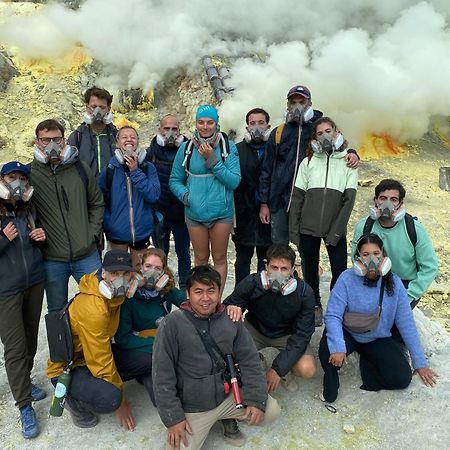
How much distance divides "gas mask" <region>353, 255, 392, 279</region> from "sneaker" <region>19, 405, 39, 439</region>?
8.75ft

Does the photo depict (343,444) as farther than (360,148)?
No

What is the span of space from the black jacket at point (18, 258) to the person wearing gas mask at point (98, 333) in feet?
1.34

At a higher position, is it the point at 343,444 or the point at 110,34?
the point at 110,34

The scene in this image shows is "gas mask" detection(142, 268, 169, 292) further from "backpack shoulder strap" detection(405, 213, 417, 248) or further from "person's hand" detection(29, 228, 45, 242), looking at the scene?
"backpack shoulder strap" detection(405, 213, 417, 248)

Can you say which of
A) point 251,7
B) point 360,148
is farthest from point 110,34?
point 360,148

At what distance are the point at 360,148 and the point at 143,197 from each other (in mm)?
10592

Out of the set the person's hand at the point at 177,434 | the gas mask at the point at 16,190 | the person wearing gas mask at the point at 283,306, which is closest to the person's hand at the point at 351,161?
the person wearing gas mask at the point at 283,306

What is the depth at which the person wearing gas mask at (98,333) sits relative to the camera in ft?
10.4

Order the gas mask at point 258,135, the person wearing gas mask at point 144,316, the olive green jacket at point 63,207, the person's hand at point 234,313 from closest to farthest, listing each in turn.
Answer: the person's hand at point 234,313 < the person wearing gas mask at point 144,316 < the olive green jacket at point 63,207 < the gas mask at point 258,135

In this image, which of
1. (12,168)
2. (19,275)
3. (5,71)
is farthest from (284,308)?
(5,71)

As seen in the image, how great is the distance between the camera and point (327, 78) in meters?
12.8

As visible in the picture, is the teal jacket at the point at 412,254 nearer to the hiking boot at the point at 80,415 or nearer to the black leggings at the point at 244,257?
the black leggings at the point at 244,257

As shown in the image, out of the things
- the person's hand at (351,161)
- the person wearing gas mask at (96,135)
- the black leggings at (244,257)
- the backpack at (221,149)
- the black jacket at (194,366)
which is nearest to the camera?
the black jacket at (194,366)

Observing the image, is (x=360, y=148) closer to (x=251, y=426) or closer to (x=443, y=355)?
(x=443, y=355)
